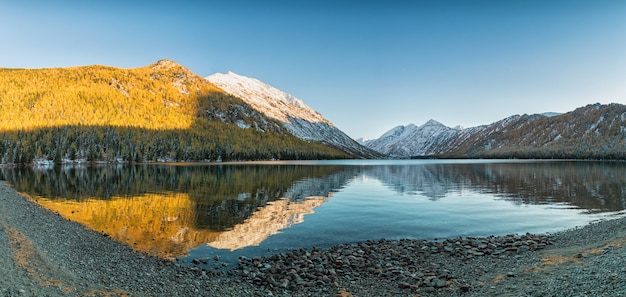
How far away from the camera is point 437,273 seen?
19719 millimetres

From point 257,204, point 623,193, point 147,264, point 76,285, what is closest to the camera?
point 76,285

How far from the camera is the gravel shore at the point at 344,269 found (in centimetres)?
1537

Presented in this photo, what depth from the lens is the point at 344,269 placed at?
69.1 ft

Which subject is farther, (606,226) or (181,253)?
(606,226)

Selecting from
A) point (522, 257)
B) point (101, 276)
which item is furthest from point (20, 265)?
point (522, 257)

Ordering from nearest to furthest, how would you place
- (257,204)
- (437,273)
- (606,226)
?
(437,273)
(606,226)
(257,204)

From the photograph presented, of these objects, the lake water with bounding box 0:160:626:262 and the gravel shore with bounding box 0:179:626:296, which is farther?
the lake water with bounding box 0:160:626:262

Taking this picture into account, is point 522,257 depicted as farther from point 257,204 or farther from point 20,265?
point 257,204

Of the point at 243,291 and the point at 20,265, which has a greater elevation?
the point at 20,265

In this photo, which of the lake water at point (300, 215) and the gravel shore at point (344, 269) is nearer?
the gravel shore at point (344, 269)

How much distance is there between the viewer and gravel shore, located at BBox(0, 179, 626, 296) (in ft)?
50.4

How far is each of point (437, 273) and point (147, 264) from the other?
17.9 meters

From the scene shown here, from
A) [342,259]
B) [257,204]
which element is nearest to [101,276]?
[342,259]

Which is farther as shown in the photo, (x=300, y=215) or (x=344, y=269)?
(x=300, y=215)
